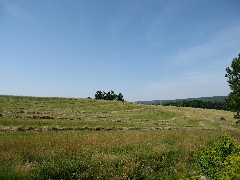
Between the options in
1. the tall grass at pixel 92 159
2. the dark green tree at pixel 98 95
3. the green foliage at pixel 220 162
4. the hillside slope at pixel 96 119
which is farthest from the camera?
the dark green tree at pixel 98 95

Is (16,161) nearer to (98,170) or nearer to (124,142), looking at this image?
(98,170)

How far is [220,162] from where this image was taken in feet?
35.4

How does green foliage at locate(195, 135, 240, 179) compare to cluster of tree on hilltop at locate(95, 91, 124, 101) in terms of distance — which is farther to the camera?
cluster of tree on hilltop at locate(95, 91, 124, 101)

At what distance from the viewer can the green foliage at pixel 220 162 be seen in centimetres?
839

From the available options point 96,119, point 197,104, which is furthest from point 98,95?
point 96,119

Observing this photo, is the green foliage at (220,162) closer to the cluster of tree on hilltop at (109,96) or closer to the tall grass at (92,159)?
the tall grass at (92,159)

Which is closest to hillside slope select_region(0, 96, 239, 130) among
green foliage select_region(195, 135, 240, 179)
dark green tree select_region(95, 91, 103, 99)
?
green foliage select_region(195, 135, 240, 179)

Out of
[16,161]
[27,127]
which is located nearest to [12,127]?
[27,127]

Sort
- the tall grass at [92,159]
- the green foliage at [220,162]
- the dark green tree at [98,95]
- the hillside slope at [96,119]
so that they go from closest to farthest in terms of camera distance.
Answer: the green foliage at [220,162], the tall grass at [92,159], the hillside slope at [96,119], the dark green tree at [98,95]

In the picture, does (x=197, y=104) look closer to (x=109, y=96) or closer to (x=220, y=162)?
(x=109, y=96)

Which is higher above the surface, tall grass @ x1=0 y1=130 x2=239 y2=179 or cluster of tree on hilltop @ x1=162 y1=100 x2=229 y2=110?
cluster of tree on hilltop @ x1=162 y1=100 x2=229 y2=110

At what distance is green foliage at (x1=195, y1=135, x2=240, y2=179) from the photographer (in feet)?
27.5

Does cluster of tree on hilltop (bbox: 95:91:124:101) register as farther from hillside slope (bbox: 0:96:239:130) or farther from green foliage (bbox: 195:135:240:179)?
green foliage (bbox: 195:135:240:179)

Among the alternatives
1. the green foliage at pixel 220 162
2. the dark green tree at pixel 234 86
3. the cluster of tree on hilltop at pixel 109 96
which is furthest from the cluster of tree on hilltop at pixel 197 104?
the green foliage at pixel 220 162
